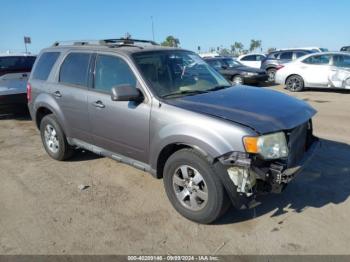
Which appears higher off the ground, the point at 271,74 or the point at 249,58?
the point at 249,58

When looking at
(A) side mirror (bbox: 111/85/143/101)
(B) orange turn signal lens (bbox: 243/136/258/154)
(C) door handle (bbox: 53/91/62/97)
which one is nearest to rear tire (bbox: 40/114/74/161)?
(C) door handle (bbox: 53/91/62/97)

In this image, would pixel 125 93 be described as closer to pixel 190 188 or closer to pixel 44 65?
pixel 190 188

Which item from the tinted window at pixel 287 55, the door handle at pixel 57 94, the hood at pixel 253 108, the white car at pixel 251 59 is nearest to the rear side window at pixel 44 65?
the door handle at pixel 57 94

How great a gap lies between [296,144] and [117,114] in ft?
7.03

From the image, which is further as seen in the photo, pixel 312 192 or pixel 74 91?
pixel 74 91

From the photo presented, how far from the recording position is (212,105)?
146 inches

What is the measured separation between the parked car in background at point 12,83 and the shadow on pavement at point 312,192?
6.87 metres

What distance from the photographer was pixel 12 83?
28.6 feet

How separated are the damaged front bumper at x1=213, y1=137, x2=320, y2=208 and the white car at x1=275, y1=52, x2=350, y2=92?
1072 centimetres

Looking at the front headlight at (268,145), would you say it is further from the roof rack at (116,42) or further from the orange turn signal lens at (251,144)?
the roof rack at (116,42)

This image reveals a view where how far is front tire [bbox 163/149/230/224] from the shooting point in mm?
3422

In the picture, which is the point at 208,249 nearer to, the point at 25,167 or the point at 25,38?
the point at 25,167

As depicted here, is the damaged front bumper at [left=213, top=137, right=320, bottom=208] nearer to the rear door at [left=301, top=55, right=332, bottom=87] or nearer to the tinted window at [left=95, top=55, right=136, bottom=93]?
the tinted window at [left=95, top=55, right=136, bottom=93]

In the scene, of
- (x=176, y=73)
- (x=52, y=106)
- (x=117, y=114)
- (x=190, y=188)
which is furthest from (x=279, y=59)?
(x=190, y=188)
